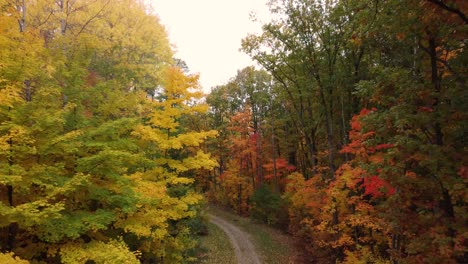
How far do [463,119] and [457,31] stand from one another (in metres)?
2.30

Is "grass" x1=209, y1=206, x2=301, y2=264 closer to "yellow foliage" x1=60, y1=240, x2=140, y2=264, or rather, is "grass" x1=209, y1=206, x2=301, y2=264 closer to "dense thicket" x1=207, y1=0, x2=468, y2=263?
"dense thicket" x1=207, y1=0, x2=468, y2=263

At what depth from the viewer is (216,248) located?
76.2 ft

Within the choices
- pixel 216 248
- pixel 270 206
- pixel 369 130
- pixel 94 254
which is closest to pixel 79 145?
pixel 94 254

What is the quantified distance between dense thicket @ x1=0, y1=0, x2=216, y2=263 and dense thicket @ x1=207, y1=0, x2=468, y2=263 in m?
7.40

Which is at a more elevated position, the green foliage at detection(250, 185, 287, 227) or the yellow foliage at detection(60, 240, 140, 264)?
the green foliage at detection(250, 185, 287, 227)

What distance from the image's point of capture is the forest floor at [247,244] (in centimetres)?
2106

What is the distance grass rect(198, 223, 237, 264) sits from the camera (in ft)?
67.5

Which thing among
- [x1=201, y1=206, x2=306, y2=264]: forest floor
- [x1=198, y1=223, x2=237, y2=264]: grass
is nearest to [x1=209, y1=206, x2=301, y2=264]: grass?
[x1=201, y1=206, x2=306, y2=264]: forest floor

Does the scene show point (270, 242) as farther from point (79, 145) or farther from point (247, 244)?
point (79, 145)

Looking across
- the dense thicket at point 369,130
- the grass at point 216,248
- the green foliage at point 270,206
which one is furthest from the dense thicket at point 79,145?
the green foliage at point 270,206

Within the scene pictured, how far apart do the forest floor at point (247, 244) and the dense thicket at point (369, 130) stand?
59.7 inches

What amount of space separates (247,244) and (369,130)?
17064 mm

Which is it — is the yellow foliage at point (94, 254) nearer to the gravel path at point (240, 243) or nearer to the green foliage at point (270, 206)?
the gravel path at point (240, 243)

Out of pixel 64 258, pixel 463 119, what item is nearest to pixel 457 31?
pixel 463 119
